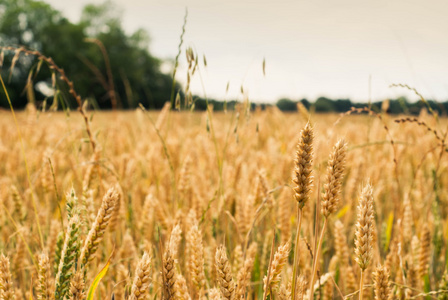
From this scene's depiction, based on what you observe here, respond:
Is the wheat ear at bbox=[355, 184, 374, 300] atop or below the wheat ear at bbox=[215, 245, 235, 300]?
atop

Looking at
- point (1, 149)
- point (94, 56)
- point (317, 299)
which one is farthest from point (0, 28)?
point (317, 299)

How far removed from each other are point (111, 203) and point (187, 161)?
0.63 m

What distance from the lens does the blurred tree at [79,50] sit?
37.3m

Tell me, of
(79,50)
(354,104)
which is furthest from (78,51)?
(354,104)

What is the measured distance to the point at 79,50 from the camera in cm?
4016

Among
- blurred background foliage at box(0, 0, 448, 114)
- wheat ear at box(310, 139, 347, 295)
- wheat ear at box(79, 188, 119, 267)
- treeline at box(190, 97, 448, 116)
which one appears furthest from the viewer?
blurred background foliage at box(0, 0, 448, 114)

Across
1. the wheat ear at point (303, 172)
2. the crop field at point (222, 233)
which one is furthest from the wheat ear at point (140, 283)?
the wheat ear at point (303, 172)

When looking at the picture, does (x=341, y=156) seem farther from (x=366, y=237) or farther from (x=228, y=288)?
(x=228, y=288)

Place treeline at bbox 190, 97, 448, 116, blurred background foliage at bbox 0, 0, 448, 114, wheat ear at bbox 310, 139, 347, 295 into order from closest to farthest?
wheat ear at bbox 310, 139, 347, 295 → treeline at bbox 190, 97, 448, 116 → blurred background foliage at bbox 0, 0, 448, 114

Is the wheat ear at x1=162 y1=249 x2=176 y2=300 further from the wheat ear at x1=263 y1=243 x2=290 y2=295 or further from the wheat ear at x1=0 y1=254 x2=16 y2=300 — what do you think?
the wheat ear at x1=0 y1=254 x2=16 y2=300

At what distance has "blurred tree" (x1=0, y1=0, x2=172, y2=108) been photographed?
122 feet

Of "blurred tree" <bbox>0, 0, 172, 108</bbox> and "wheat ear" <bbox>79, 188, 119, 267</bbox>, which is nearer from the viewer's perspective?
"wheat ear" <bbox>79, 188, 119, 267</bbox>

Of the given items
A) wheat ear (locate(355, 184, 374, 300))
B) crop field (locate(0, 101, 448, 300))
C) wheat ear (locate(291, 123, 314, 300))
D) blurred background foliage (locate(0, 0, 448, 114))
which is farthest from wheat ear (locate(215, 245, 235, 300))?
blurred background foliage (locate(0, 0, 448, 114))

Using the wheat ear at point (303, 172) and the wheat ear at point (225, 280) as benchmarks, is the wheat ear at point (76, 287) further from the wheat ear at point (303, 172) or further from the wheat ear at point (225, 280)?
the wheat ear at point (303, 172)
